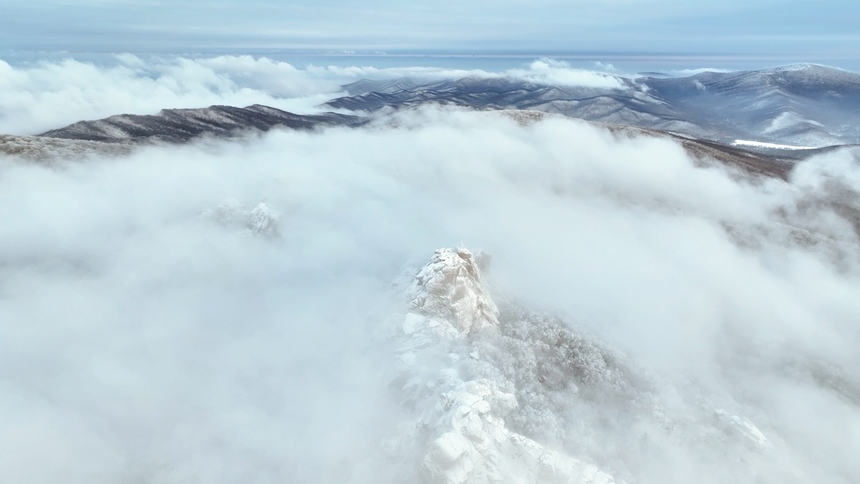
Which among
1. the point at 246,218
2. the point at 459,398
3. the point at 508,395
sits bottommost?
the point at 508,395

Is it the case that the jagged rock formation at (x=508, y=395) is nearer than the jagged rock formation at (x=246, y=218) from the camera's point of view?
Yes

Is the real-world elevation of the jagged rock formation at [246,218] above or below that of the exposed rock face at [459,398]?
above

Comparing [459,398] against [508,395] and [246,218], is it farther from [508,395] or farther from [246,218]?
[246,218]

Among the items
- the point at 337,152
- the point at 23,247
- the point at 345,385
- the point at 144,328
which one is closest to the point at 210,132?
the point at 337,152

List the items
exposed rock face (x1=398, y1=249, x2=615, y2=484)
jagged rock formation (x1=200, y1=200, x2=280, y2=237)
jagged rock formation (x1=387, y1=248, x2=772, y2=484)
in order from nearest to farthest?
exposed rock face (x1=398, y1=249, x2=615, y2=484), jagged rock formation (x1=387, y1=248, x2=772, y2=484), jagged rock formation (x1=200, y1=200, x2=280, y2=237)

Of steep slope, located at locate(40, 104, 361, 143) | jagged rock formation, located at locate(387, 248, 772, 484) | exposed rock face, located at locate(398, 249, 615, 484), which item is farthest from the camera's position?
steep slope, located at locate(40, 104, 361, 143)

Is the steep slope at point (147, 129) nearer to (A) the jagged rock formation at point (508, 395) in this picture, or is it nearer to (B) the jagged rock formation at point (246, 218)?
(B) the jagged rock formation at point (246, 218)

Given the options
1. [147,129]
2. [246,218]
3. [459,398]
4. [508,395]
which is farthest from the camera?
[147,129]

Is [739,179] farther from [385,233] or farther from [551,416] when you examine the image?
[551,416]

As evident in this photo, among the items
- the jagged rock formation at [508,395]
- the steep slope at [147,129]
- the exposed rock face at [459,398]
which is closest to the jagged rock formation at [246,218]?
the jagged rock formation at [508,395]

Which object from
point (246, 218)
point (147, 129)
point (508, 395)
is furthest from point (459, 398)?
point (147, 129)

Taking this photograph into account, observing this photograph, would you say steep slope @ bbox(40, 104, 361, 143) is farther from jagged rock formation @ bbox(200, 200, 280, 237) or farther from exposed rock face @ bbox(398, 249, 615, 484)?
exposed rock face @ bbox(398, 249, 615, 484)

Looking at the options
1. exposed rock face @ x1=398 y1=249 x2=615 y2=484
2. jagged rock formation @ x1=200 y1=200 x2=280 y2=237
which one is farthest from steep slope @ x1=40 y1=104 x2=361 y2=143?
exposed rock face @ x1=398 y1=249 x2=615 y2=484
